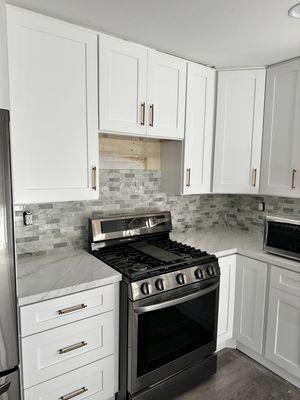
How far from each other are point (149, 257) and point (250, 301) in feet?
3.03

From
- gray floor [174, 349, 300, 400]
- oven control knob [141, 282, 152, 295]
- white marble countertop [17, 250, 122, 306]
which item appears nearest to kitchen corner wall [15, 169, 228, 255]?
white marble countertop [17, 250, 122, 306]

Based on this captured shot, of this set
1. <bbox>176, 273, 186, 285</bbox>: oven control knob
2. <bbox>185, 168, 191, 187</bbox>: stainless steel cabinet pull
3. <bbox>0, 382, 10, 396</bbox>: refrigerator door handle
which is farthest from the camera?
<bbox>185, 168, 191, 187</bbox>: stainless steel cabinet pull

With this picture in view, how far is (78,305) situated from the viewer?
1.49 m

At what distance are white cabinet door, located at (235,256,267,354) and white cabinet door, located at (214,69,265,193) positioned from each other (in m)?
0.65

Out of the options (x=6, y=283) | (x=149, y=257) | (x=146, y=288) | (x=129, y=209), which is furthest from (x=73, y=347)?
(x=129, y=209)

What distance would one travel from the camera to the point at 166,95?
2.06 meters

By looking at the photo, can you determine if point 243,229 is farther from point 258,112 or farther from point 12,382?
point 12,382

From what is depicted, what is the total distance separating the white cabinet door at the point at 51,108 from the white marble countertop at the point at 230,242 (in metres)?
1.03

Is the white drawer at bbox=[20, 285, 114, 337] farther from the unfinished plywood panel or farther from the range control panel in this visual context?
the unfinished plywood panel

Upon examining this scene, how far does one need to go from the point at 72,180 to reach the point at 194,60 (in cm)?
135

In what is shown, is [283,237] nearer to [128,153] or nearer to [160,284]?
[160,284]

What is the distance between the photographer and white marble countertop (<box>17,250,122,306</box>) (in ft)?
4.55

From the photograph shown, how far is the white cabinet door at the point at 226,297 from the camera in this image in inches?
86.2

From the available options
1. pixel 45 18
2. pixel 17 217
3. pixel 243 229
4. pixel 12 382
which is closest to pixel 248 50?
pixel 45 18
